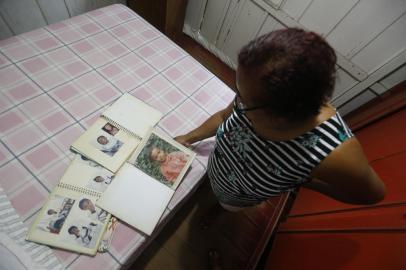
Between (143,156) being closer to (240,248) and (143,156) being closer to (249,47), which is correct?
(249,47)

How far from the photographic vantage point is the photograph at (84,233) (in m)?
0.74

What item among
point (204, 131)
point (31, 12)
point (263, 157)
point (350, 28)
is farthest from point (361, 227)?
point (31, 12)

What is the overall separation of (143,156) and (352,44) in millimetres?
1913

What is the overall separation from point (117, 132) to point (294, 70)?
816 mm

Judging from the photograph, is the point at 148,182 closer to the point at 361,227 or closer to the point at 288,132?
the point at 288,132

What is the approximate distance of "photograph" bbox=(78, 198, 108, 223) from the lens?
2.63 ft

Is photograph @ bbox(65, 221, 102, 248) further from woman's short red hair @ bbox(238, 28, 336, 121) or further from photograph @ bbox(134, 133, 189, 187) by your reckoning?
woman's short red hair @ bbox(238, 28, 336, 121)

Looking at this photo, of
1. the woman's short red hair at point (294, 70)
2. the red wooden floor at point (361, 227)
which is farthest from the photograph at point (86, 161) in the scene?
the red wooden floor at point (361, 227)

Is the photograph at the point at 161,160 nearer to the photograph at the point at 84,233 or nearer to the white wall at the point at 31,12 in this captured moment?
the photograph at the point at 84,233

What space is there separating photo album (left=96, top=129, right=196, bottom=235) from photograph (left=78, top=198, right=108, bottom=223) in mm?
18

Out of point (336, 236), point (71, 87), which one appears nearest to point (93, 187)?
point (71, 87)

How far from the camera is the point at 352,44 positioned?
5.92 feet

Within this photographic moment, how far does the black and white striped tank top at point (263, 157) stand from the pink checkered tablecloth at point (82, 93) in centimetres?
19

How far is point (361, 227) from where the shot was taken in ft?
3.14
